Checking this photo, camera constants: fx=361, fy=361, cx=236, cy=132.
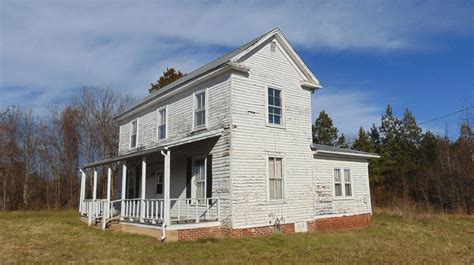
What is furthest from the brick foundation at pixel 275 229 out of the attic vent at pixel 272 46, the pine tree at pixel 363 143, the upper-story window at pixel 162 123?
the pine tree at pixel 363 143

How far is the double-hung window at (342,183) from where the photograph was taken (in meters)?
17.6

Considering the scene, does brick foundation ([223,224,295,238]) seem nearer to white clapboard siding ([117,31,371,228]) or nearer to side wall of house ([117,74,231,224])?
white clapboard siding ([117,31,371,228])

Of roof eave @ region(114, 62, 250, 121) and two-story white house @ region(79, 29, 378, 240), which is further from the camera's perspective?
roof eave @ region(114, 62, 250, 121)

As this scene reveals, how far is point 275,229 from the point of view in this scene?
44.7 ft

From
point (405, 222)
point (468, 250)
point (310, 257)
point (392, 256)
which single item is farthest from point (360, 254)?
point (405, 222)

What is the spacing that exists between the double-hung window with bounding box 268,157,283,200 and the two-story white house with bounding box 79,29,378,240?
0.13ft

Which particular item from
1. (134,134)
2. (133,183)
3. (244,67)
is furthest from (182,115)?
(133,183)

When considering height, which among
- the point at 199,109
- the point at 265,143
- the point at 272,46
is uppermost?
the point at 272,46

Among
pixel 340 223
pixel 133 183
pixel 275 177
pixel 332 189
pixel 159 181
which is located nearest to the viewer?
pixel 275 177

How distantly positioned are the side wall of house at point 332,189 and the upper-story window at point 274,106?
134 inches

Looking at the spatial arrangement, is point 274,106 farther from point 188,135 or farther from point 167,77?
point 167,77

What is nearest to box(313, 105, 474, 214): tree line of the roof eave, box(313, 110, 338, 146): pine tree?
box(313, 110, 338, 146): pine tree

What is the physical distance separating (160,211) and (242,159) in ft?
13.6

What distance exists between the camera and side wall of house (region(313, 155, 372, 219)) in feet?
54.5
